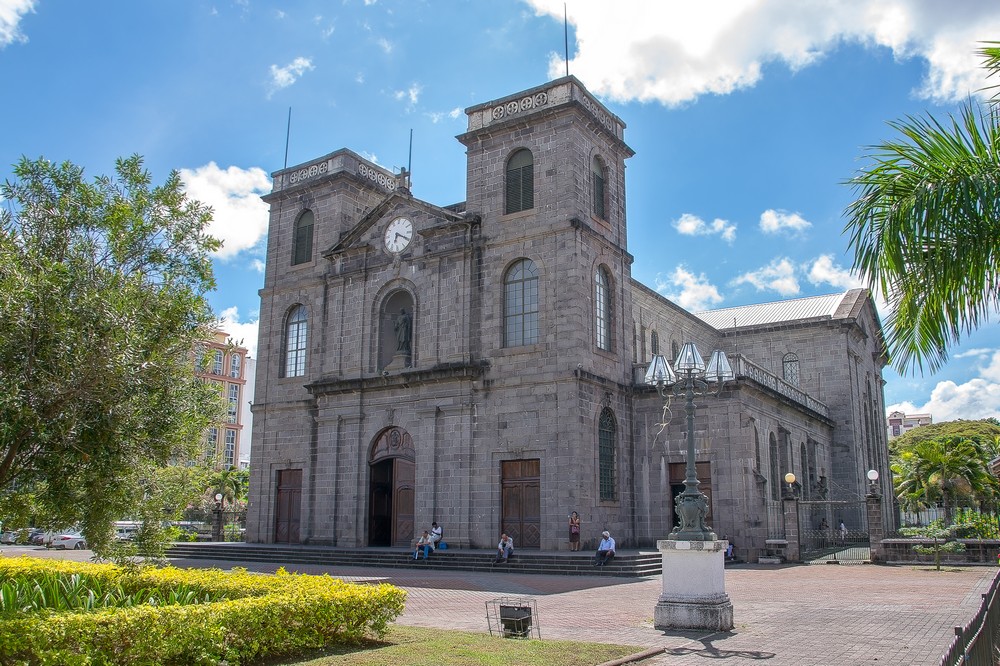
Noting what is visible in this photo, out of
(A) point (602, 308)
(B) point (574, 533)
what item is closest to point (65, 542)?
(B) point (574, 533)

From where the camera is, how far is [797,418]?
3859 cm


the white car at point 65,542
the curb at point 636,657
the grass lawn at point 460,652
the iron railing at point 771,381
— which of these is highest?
the iron railing at point 771,381

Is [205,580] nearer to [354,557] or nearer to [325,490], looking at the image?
[354,557]

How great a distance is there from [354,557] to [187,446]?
18818mm

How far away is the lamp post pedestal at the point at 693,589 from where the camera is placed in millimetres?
14117

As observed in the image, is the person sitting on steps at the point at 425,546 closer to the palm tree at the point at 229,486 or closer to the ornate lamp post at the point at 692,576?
the ornate lamp post at the point at 692,576

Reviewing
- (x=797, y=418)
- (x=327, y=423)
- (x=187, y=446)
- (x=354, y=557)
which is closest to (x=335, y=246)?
(x=327, y=423)

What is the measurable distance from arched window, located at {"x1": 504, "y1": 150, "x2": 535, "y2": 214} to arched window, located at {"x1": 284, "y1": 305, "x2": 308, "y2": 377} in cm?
1122

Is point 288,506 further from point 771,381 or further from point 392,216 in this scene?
point 771,381

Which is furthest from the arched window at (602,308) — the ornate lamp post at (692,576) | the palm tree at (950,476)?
the palm tree at (950,476)

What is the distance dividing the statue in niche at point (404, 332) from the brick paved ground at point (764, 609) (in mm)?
9885

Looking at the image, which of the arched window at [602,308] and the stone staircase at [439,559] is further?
the arched window at [602,308]

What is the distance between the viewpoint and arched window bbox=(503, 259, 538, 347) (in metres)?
30.5

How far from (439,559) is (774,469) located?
1516 centimetres
